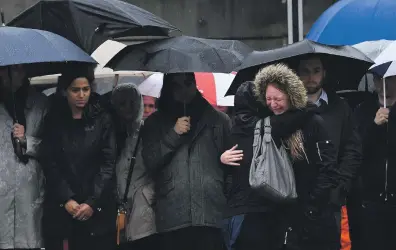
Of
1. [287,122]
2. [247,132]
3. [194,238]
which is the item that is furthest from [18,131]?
[287,122]

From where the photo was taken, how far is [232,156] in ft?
23.0

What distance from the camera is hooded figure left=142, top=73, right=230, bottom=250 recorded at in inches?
294

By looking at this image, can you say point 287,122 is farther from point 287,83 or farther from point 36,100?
point 36,100

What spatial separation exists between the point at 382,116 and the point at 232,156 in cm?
142

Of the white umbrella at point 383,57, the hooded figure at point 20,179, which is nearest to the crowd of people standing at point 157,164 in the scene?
the hooded figure at point 20,179

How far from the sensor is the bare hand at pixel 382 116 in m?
7.68

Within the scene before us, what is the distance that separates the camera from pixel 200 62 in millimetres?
7453

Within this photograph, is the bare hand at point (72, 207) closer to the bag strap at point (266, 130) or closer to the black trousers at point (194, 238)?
the black trousers at point (194, 238)

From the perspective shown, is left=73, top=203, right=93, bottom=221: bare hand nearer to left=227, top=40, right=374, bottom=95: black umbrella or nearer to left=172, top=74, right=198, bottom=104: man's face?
left=172, top=74, right=198, bottom=104: man's face

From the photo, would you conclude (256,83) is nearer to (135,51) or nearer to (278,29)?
(135,51)

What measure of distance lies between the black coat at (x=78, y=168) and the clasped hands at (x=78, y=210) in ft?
0.12

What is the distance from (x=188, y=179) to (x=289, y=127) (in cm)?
114

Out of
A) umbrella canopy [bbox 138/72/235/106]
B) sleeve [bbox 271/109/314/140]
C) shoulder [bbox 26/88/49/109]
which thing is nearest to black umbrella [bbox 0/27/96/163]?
shoulder [bbox 26/88/49/109]

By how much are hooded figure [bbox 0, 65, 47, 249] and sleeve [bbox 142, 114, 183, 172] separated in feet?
2.72
